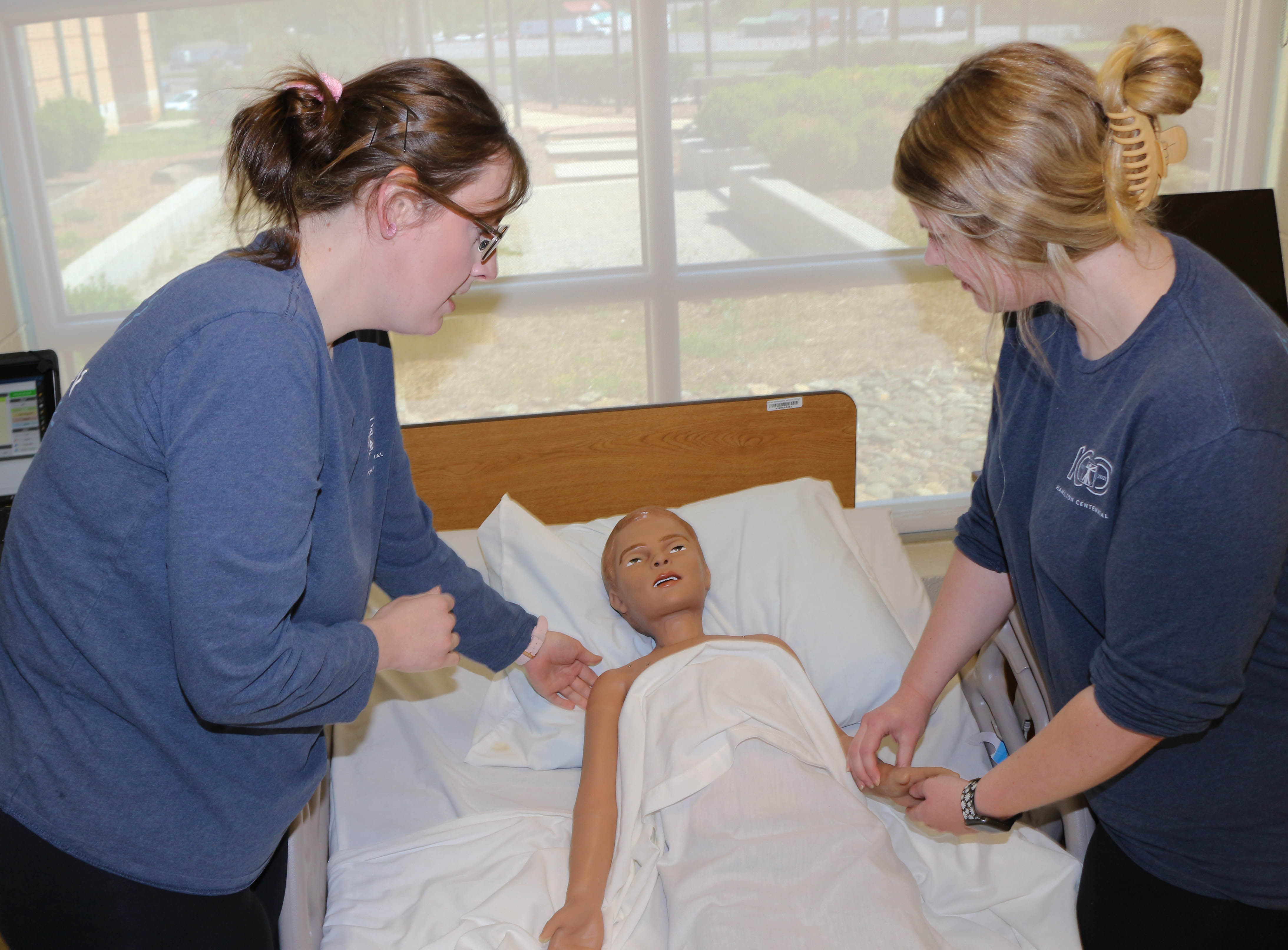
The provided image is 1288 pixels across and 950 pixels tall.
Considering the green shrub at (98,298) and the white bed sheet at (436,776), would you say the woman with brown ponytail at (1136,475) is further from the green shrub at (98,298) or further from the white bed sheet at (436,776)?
the green shrub at (98,298)

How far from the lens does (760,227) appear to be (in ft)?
11.3

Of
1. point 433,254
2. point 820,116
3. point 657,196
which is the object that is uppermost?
point 820,116

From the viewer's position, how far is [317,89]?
3.92 feet

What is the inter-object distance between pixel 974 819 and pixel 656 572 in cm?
91

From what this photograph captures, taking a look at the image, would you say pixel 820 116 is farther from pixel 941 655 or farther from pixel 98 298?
pixel 98 298

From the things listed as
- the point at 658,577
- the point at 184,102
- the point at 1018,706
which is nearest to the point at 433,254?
the point at 658,577

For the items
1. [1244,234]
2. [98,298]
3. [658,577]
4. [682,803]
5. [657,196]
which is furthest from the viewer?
[657,196]

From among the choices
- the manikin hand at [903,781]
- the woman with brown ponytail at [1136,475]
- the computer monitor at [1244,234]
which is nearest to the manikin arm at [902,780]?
the manikin hand at [903,781]

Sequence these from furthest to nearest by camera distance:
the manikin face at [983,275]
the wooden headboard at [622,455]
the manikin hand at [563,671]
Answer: the wooden headboard at [622,455], the manikin hand at [563,671], the manikin face at [983,275]

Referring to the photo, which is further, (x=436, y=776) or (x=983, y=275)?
(x=436, y=776)

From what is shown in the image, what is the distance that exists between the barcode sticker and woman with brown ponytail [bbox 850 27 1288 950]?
53.0 inches

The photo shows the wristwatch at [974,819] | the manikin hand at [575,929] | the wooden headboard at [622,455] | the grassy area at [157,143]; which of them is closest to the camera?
the wristwatch at [974,819]

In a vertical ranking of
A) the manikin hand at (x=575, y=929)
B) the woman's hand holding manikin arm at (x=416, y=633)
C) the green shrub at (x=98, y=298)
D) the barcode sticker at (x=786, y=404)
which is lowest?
the manikin hand at (x=575, y=929)

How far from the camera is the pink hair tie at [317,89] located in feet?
3.92
